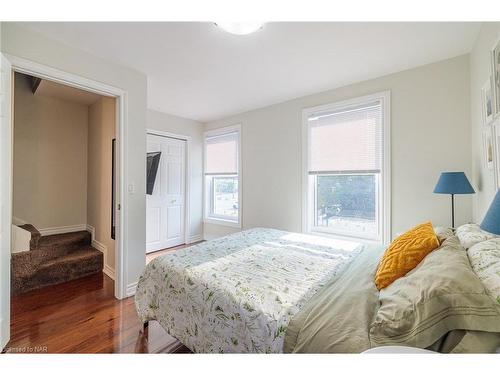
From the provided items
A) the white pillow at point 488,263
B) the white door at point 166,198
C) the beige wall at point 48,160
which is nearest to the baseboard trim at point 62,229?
the beige wall at point 48,160

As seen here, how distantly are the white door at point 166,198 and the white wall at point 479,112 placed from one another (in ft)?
13.1

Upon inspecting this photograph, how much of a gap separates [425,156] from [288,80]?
66.4 inches

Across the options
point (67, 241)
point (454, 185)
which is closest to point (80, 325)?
point (67, 241)

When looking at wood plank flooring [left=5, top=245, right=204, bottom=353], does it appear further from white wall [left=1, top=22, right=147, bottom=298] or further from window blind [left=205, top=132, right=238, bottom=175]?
window blind [left=205, top=132, right=238, bottom=175]

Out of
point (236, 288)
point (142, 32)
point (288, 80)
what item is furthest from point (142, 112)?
point (236, 288)

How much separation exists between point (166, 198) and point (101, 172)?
1132mm

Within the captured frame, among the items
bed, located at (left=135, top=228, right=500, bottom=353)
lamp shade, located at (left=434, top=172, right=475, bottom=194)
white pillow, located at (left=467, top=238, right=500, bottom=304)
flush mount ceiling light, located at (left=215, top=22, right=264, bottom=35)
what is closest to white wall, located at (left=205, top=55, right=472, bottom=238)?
lamp shade, located at (left=434, top=172, right=475, bottom=194)

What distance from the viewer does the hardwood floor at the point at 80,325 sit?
66.3 inches

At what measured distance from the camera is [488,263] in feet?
3.08

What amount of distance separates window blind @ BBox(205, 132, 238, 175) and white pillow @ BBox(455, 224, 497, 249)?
3223 mm

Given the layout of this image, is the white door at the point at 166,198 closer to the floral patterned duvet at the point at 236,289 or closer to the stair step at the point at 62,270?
the stair step at the point at 62,270

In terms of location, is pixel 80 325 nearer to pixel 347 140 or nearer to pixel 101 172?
pixel 101 172

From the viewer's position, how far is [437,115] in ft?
7.63
